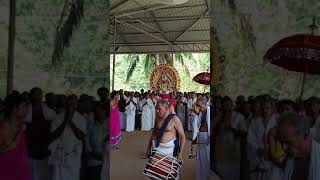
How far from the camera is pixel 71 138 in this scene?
374 centimetres

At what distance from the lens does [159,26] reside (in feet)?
57.7

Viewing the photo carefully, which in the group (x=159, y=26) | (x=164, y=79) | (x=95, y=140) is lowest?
(x=95, y=140)

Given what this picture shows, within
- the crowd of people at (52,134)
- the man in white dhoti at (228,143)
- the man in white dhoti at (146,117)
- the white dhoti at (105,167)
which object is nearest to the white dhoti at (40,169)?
the crowd of people at (52,134)

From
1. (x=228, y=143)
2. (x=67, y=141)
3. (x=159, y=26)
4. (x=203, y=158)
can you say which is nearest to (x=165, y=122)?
(x=203, y=158)

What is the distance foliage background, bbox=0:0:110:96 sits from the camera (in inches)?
143

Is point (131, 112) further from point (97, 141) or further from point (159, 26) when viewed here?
point (97, 141)

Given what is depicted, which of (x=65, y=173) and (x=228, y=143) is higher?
(x=228, y=143)

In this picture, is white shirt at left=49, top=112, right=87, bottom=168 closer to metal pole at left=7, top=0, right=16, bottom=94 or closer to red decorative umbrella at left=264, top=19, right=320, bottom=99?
metal pole at left=7, top=0, right=16, bottom=94

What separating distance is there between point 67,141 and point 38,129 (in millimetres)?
289

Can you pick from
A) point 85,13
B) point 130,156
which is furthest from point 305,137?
point 130,156

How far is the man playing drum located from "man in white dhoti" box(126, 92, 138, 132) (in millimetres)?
8731

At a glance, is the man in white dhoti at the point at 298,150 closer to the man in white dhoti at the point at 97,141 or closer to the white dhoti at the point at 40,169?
the man in white dhoti at the point at 97,141

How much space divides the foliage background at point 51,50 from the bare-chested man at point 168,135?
181cm

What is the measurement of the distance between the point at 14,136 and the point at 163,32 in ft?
48.9
